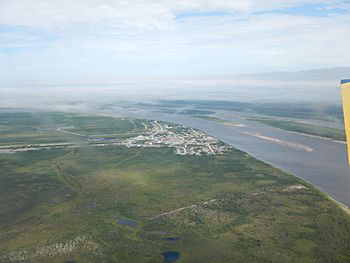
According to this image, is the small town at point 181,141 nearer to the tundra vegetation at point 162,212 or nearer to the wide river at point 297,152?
the wide river at point 297,152

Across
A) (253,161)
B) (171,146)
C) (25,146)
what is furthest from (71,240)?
(25,146)

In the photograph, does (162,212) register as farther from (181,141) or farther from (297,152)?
(181,141)

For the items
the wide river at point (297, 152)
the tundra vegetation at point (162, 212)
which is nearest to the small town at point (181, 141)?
the wide river at point (297, 152)

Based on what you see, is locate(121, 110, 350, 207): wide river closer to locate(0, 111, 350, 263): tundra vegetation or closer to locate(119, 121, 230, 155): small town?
locate(0, 111, 350, 263): tundra vegetation

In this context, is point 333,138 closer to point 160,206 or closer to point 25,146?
point 160,206

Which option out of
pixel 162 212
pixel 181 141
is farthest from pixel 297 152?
pixel 162 212

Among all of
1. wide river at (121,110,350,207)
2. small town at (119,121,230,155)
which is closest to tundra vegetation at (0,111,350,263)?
wide river at (121,110,350,207)
